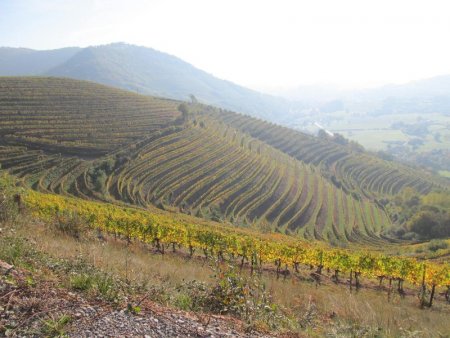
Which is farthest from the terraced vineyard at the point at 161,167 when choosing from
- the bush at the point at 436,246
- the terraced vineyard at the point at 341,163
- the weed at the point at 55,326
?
the weed at the point at 55,326

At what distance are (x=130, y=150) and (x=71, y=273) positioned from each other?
253ft

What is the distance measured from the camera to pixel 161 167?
3036 inches

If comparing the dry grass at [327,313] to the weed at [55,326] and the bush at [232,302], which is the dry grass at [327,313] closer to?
the bush at [232,302]

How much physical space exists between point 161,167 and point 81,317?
2856 inches

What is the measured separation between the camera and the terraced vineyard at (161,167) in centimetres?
6756

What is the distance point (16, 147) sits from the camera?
71.8 m

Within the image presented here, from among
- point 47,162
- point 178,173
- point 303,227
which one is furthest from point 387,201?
point 47,162

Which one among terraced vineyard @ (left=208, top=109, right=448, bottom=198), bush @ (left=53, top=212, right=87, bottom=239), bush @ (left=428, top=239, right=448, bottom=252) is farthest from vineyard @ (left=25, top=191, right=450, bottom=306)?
terraced vineyard @ (left=208, top=109, right=448, bottom=198)

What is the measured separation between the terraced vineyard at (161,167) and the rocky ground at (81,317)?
2211 inches

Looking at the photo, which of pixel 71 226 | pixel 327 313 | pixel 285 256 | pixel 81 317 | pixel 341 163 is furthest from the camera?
pixel 341 163

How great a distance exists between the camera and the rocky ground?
5250 mm

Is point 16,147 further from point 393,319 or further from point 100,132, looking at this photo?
point 393,319

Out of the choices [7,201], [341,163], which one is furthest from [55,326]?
[341,163]

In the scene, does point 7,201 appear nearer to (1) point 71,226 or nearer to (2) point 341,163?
(1) point 71,226
